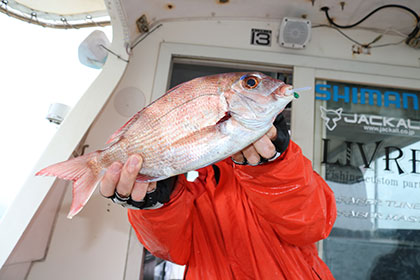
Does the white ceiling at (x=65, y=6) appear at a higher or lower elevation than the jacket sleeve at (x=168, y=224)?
higher

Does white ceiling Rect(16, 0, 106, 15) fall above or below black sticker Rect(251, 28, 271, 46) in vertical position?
below

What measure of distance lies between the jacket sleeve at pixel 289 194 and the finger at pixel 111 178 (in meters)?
0.43

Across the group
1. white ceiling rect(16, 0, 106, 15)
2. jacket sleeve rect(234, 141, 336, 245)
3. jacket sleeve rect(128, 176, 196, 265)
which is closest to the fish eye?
jacket sleeve rect(234, 141, 336, 245)

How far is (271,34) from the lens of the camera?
7.68ft

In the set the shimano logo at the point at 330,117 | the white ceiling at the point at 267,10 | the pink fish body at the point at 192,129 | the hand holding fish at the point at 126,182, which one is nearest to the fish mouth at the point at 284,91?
the pink fish body at the point at 192,129

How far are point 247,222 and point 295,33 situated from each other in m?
1.61

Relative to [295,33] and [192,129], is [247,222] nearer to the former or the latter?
[192,129]

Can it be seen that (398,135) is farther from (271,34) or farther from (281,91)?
(281,91)

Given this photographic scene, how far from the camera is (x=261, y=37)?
2332 millimetres

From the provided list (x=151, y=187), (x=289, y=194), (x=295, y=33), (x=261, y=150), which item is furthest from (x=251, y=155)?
(x=295, y=33)

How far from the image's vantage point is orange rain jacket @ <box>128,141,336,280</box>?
1024 millimetres

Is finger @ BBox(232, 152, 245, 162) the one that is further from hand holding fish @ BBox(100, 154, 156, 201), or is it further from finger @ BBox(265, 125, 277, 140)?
hand holding fish @ BBox(100, 154, 156, 201)

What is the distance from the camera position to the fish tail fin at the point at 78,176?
0.87 m

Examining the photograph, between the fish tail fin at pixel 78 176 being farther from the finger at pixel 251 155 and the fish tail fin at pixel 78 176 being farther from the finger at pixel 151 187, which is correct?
the finger at pixel 251 155
